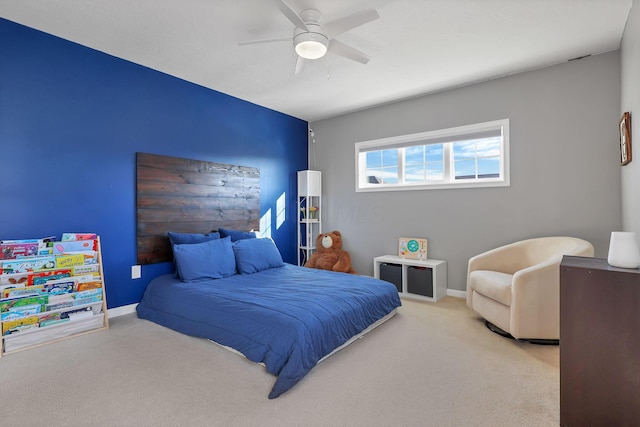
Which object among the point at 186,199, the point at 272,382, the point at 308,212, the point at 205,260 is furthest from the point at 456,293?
the point at 186,199

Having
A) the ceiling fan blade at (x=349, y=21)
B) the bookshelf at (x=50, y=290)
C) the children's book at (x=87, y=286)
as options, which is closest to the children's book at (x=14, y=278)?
the bookshelf at (x=50, y=290)

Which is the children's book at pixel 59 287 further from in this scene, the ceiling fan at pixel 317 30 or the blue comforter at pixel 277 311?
the ceiling fan at pixel 317 30

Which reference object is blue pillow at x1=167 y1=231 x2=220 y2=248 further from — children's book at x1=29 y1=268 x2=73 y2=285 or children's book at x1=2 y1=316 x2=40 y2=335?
children's book at x1=2 y1=316 x2=40 y2=335

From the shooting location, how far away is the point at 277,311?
88.5 inches

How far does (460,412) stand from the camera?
1.71 meters

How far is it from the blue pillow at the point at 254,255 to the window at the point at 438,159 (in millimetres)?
1737

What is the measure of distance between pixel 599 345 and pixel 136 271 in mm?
3699

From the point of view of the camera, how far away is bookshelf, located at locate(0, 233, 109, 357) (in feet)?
8.05

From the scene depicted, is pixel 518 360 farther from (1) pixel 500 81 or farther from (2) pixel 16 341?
(2) pixel 16 341

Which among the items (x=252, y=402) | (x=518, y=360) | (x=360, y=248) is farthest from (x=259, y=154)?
(x=518, y=360)

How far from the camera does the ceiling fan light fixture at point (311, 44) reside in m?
2.27

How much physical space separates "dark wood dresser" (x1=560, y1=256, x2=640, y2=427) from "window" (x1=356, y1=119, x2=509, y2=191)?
235 centimetres

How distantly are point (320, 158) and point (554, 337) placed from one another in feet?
12.7

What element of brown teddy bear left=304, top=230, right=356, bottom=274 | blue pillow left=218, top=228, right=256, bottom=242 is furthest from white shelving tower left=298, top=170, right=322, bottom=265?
blue pillow left=218, top=228, right=256, bottom=242
